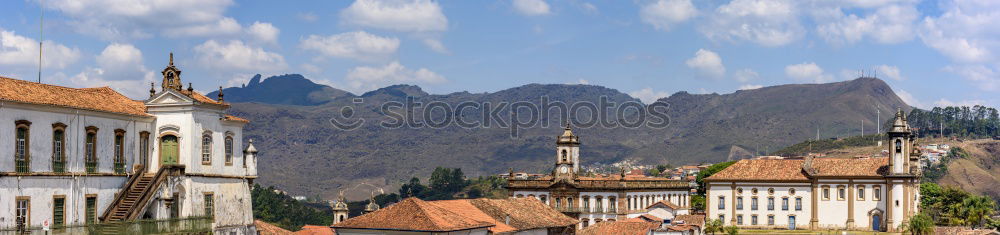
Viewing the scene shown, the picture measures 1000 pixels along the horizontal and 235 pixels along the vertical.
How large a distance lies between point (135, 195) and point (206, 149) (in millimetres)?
3329

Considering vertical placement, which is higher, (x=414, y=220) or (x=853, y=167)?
(x=853, y=167)

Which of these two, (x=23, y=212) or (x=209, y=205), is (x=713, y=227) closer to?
(x=209, y=205)

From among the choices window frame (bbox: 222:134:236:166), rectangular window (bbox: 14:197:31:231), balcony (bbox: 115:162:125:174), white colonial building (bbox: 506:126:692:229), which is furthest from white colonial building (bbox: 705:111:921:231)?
rectangular window (bbox: 14:197:31:231)

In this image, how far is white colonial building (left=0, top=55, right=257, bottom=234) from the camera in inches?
1406

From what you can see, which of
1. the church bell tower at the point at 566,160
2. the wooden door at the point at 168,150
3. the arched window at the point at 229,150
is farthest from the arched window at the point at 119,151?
the church bell tower at the point at 566,160

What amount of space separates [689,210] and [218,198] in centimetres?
6898

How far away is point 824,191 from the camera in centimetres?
8425

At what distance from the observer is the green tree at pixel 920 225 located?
78.0 metres

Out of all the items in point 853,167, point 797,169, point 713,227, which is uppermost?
point 853,167

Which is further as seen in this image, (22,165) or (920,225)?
(920,225)

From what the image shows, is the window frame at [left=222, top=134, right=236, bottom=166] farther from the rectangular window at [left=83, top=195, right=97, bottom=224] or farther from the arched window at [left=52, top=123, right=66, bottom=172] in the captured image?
the arched window at [left=52, top=123, right=66, bottom=172]

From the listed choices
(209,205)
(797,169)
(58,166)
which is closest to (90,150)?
(58,166)

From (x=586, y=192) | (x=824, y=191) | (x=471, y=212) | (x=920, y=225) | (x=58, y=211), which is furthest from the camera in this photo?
(x=586, y=192)

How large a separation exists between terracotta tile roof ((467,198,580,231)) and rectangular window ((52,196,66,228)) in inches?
996
